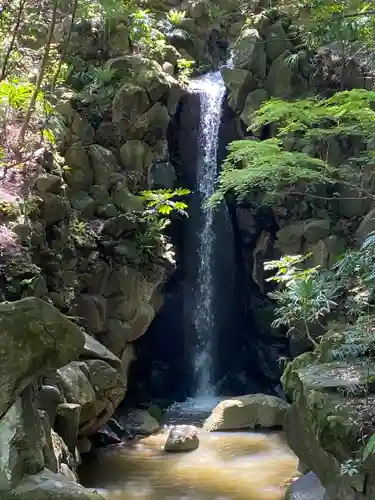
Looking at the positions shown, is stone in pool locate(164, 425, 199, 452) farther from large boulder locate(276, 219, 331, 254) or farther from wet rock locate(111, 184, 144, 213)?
large boulder locate(276, 219, 331, 254)

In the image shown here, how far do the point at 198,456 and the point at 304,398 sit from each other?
3.46m

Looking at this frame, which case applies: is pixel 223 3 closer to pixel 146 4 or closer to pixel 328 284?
pixel 146 4

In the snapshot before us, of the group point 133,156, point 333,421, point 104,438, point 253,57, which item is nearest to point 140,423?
point 104,438

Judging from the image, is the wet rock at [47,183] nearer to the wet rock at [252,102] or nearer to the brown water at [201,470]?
the brown water at [201,470]

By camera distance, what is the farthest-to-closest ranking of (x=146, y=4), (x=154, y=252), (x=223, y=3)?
1. (x=223, y=3)
2. (x=146, y=4)
3. (x=154, y=252)

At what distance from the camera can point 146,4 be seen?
57.6 ft

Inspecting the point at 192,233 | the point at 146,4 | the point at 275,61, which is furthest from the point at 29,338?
the point at 146,4

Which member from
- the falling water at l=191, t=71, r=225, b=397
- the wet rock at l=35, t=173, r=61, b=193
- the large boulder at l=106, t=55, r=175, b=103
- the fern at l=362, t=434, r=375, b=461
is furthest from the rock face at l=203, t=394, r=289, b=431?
the large boulder at l=106, t=55, r=175, b=103

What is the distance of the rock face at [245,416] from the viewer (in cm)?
1084

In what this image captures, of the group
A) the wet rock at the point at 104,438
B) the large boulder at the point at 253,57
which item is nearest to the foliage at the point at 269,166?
the wet rock at the point at 104,438

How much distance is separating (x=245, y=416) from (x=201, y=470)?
100 inches

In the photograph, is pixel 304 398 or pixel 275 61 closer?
pixel 304 398

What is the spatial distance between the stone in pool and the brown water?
13 cm

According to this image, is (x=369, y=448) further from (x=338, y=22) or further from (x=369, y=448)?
(x=338, y=22)
